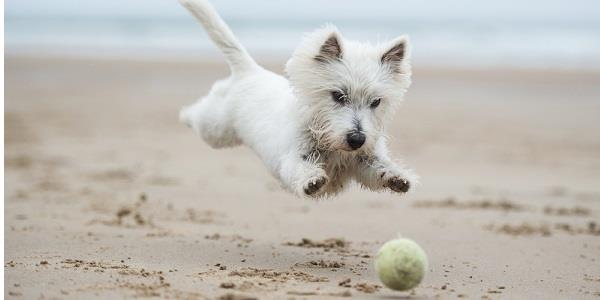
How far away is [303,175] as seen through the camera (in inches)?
195

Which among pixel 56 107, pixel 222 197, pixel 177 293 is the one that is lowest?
pixel 177 293

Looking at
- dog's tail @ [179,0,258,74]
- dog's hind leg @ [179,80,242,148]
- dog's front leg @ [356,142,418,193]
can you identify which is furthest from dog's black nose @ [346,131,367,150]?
dog's tail @ [179,0,258,74]

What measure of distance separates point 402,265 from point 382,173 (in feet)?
3.67

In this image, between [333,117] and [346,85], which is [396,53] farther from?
[333,117]

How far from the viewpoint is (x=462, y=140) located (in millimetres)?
12961

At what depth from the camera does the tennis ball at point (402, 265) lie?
13.7ft

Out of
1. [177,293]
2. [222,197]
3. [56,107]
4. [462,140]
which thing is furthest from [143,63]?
[177,293]

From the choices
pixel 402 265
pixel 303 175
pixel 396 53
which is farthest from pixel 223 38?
pixel 402 265

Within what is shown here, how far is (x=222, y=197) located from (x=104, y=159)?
9.68ft

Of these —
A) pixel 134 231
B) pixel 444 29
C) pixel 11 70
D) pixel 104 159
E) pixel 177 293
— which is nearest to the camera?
pixel 177 293

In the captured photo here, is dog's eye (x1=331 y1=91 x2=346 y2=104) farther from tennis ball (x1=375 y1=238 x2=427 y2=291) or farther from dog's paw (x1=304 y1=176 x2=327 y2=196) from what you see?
tennis ball (x1=375 y1=238 x2=427 y2=291)

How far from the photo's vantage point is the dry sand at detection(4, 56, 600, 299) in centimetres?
474

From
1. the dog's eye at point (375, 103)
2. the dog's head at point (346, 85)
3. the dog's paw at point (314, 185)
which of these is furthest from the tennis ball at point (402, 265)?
the dog's eye at point (375, 103)

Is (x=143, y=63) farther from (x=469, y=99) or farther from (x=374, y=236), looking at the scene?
(x=374, y=236)
